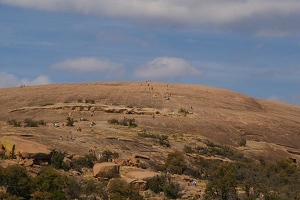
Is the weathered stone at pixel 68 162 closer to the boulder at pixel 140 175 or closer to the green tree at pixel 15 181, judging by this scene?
the boulder at pixel 140 175

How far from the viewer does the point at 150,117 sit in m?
62.1

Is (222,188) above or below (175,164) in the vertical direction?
below

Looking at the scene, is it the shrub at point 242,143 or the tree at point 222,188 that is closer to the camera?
the tree at point 222,188

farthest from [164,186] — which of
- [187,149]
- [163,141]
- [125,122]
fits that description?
[125,122]

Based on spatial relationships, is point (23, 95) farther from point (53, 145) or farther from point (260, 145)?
point (53, 145)

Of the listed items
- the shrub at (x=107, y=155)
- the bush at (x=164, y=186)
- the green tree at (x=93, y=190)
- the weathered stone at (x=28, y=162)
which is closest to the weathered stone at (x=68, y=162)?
the weathered stone at (x=28, y=162)

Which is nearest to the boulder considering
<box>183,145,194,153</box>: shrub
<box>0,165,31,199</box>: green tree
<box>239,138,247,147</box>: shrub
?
<box>0,165,31,199</box>: green tree

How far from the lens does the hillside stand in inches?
1841

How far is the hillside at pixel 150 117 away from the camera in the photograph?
46.8m

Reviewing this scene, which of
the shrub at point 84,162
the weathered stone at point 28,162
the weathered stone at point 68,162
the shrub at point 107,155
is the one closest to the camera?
the weathered stone at point 28,162

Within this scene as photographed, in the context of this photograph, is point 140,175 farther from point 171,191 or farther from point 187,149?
point 187,149

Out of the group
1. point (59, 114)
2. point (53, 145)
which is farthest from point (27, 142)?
point (59, 114)

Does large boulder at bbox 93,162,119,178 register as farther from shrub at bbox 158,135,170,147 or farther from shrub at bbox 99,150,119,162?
shrub at bbox 158,135,170,147

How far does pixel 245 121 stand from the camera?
2618 inches
